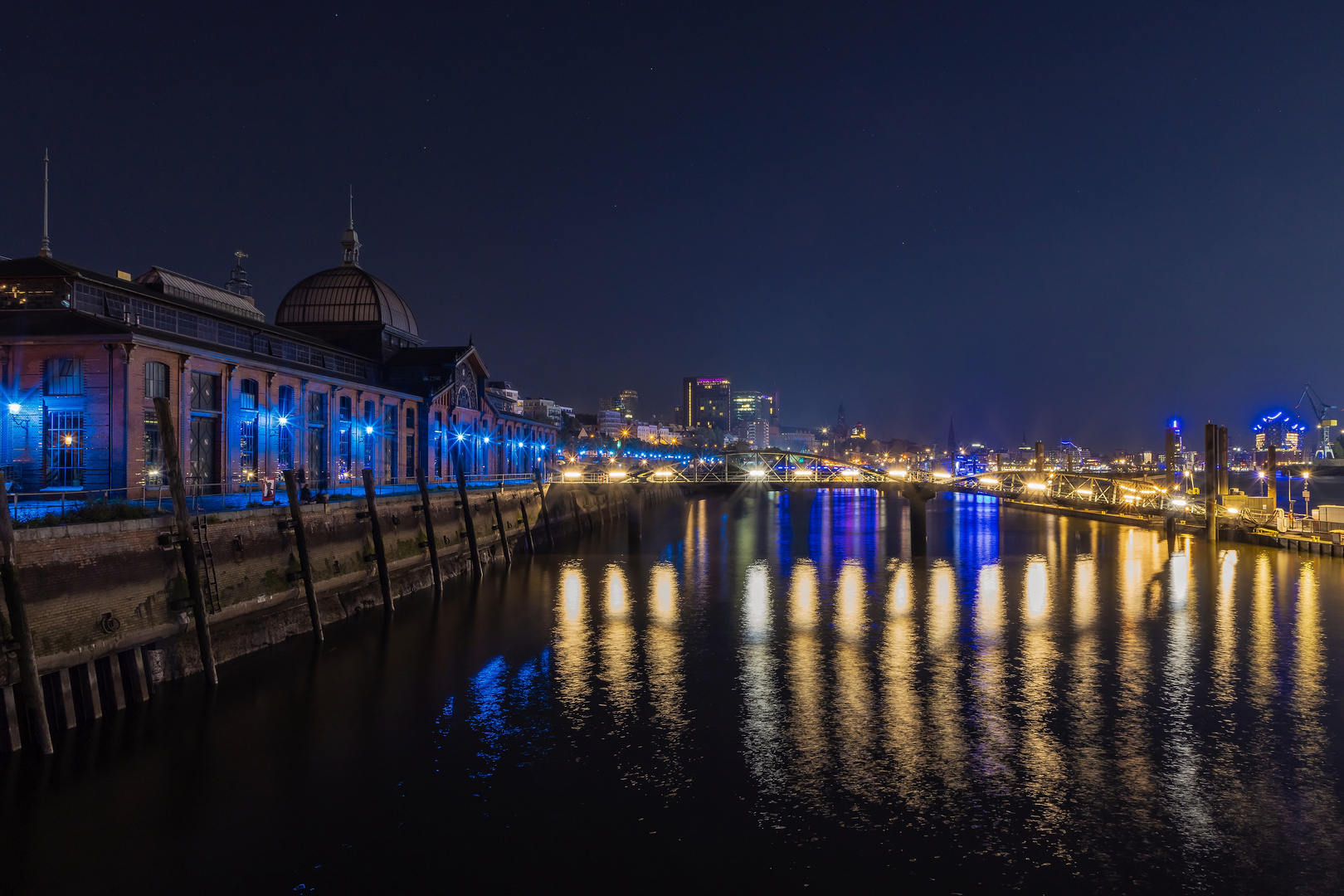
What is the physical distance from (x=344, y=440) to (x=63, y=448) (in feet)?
74.9

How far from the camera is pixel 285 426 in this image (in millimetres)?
50125

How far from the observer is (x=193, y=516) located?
88.6ft

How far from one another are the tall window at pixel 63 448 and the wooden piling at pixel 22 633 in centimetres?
1969

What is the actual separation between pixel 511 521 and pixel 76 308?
1280 inches

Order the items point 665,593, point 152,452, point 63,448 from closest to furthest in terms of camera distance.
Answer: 1. point 63,448
2. point 152,452
3. point 665,593

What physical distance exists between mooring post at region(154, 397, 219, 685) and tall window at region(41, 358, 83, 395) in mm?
15930

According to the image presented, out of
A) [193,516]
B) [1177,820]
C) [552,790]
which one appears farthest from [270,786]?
[1177,820]

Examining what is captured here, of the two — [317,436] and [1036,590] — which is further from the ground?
[317,436]

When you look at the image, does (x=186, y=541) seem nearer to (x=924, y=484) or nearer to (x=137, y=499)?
(x=137, y=499)

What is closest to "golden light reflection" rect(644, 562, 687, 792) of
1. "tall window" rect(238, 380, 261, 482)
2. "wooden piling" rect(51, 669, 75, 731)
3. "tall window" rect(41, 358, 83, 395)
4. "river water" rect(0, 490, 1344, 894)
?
"river water" rect(0, 490, 1344, 894)

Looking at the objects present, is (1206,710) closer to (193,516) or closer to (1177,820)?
(1177,820)

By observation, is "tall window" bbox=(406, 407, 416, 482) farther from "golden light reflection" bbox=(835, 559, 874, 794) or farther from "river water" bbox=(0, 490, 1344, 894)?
"golden light reflection" bbox=(835, 559, 874, 794)

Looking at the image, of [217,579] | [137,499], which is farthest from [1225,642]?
[137,499]

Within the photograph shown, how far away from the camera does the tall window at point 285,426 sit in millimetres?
49219
